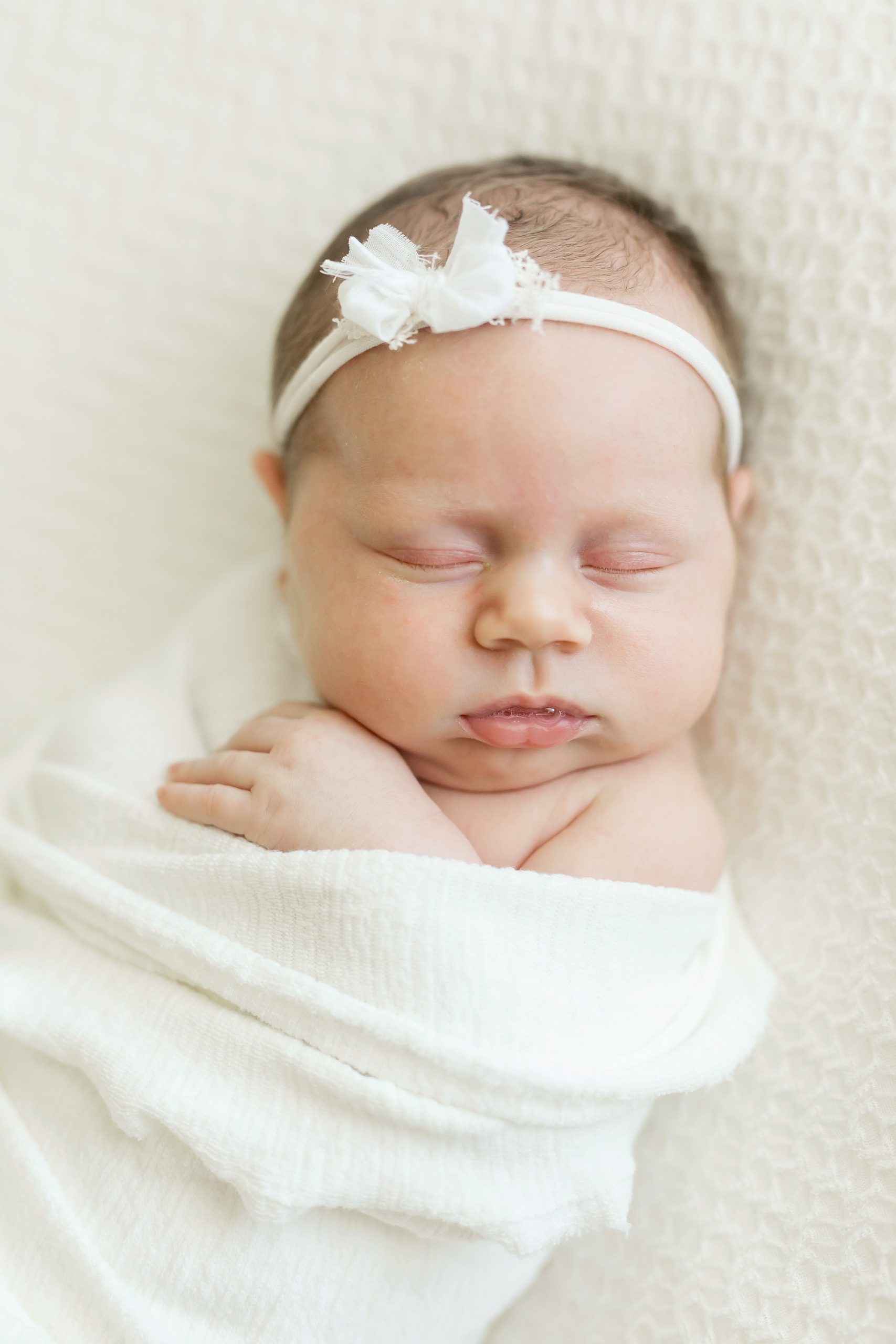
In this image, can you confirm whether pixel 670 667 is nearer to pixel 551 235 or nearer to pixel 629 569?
pixel 629 569

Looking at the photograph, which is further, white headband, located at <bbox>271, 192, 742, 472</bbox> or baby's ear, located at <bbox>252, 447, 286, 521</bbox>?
baby's ear, located at <bbox>252, 447, 286, 521</bbox>

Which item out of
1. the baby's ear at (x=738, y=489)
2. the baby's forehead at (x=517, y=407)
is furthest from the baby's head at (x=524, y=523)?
the baby's ear at (x=738, y=489)

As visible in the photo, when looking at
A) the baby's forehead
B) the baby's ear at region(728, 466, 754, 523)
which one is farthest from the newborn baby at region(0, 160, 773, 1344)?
the baby's ear at region(728, 466, 754, 523)

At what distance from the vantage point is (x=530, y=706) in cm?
117

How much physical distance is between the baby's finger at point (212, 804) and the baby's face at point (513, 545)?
148 mm

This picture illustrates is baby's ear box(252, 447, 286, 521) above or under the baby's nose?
above

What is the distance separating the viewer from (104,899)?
46.3 inches

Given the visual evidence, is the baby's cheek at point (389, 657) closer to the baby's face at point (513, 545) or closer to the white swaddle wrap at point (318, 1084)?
the baby's face at point (513, 545)

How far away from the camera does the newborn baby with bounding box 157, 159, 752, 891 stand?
113 cm

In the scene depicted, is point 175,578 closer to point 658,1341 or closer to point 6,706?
point 6,706

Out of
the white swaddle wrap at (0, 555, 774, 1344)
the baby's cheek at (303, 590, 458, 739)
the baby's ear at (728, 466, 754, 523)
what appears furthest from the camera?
the baby's ear at (728, 466, 754, 523)

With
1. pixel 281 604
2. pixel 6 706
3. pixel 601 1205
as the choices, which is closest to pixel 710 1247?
pixel 601 1205

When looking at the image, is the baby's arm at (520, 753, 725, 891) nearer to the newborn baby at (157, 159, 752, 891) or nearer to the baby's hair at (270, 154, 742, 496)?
the newborn baby at (157, 159, 752, 891)

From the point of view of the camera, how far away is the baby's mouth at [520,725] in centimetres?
118
